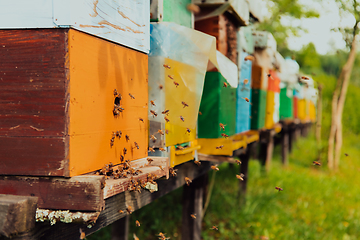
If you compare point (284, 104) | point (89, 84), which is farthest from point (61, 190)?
point (284, 104)

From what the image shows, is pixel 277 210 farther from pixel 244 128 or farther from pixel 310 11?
pixel 310 11

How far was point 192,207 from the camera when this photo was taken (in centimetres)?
427

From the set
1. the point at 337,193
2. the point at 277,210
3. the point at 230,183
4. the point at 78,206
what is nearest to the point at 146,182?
the point at 78,206

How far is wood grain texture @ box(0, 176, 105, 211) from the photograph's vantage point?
4.87 ft

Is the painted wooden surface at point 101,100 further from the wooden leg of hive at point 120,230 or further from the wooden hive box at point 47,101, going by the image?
the wooden leg of hive at point 120,230

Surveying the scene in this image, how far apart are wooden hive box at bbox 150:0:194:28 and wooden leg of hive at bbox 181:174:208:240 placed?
210 cm

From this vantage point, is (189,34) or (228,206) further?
(228,206)

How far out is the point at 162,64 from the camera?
7.39ft

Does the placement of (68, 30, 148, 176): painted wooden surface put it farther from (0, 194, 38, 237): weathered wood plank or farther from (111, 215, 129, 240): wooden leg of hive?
(111, 215, 129, 240): wooden leg of hive

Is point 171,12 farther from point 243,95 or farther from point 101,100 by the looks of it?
point 243,95

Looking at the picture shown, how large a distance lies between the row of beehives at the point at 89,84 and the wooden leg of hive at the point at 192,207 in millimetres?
1844

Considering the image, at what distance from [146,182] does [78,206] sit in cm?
50

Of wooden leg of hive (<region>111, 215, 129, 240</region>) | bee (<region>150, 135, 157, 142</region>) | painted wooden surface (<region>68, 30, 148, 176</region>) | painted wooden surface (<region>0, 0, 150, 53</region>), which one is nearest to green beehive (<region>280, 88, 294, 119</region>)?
wooden leg of hive (<region>111, 215, 129, 240</region>)

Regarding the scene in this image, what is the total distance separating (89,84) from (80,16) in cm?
30
